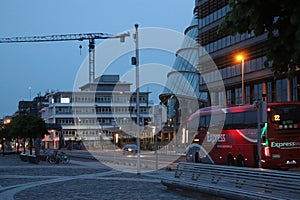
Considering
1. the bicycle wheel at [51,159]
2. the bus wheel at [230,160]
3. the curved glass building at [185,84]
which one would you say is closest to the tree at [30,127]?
the bicycle wheel at [51,159]

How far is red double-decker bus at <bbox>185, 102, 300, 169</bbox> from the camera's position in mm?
26562

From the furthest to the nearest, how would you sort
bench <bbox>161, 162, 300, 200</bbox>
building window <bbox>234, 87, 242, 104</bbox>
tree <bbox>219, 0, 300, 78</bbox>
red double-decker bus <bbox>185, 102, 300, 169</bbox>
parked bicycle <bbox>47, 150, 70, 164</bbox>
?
1. building window <bbox>234, 87, 242, 104</bbox>
2. parked bicycle <bbox>47, 150, 70, 164</bbox>
3. red double-decker bus <bbox>185, 102, 300, 169</bbox>
4. bench <bbox>161, 162, 300, 200</bbox>
5. tree <bbox>219, 0, 300, 78</bbox>

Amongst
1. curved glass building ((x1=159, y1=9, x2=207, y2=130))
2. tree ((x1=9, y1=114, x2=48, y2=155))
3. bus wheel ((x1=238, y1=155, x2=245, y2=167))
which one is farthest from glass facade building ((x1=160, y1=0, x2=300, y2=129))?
tree ((x1=9, y1=114, x2=48, y2=155))

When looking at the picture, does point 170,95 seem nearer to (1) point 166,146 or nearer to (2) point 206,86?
(1) point 166,146

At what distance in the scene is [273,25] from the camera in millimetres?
6414

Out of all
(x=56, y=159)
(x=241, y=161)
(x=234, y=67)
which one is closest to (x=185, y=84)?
(x=234, y=67)

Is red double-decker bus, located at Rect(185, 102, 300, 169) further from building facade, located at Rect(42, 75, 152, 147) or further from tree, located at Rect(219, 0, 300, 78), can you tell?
building facade, located at Rect(42, 75, 152, 147)

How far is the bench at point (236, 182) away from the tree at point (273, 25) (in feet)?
16.6

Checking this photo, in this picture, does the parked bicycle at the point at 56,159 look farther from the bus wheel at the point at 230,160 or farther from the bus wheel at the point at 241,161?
the bus wheel at the point at 241,161

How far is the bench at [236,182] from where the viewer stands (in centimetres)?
1135

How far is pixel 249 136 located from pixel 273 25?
22.4 metres

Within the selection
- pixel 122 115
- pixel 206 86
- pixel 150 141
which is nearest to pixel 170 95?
pixel 122 115

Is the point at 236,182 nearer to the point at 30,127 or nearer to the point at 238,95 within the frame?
the point at 30,127

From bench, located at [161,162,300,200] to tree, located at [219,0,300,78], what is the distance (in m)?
5.07
